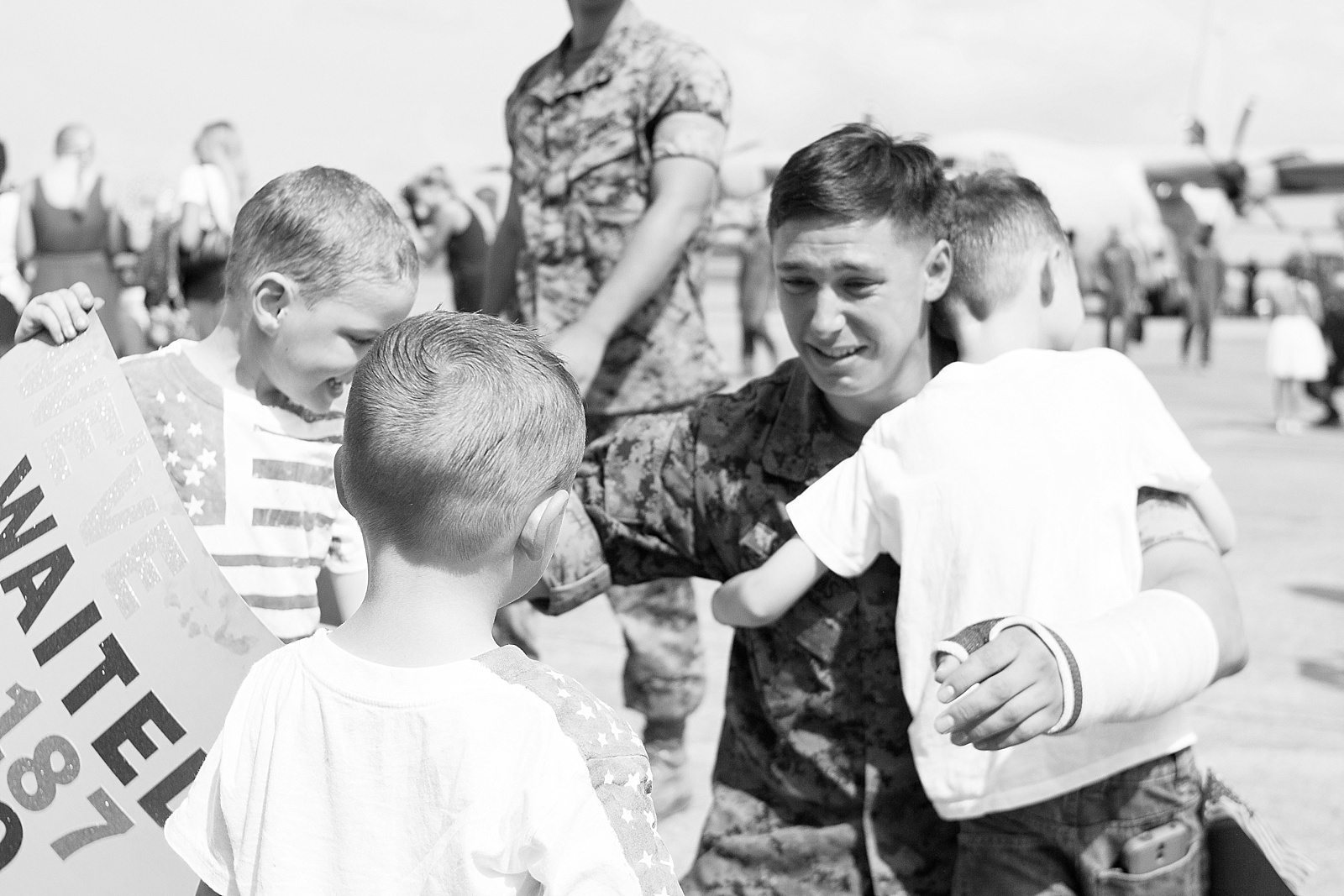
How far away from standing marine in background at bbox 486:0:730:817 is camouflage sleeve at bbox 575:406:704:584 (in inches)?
34.5

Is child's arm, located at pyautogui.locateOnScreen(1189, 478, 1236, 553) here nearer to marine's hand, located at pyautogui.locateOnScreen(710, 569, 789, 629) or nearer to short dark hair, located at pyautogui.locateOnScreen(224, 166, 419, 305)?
marine's hand, located at pyautogui.locateOnScreen(710, 569, 789, 629)

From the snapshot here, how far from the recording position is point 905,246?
2088mm

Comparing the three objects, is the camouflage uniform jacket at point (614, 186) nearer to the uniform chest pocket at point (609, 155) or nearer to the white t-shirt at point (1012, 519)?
the uniform chest pocket at point (609, 155)

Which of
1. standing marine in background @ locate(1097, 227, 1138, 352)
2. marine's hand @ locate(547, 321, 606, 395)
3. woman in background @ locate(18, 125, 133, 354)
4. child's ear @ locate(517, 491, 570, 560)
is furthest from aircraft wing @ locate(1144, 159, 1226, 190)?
child's ear @ locate(517, 491, 570, 560)

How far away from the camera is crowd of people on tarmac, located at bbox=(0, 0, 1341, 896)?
1.26 m

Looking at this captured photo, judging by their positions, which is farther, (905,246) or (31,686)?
(905,246)

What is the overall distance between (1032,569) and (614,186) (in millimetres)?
1852

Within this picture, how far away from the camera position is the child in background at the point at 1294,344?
12.7m

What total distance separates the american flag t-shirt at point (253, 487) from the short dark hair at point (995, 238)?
97 cm

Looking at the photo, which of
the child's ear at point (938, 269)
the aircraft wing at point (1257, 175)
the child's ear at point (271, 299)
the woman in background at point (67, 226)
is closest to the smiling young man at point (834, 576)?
the child's ear at point (938, 269)

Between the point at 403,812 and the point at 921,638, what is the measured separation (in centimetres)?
90

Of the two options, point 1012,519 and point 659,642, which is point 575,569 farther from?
point 659,642

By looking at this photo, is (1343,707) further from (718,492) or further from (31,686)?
(31,686)

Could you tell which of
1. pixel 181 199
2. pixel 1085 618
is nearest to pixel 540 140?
pixel 1085 618
